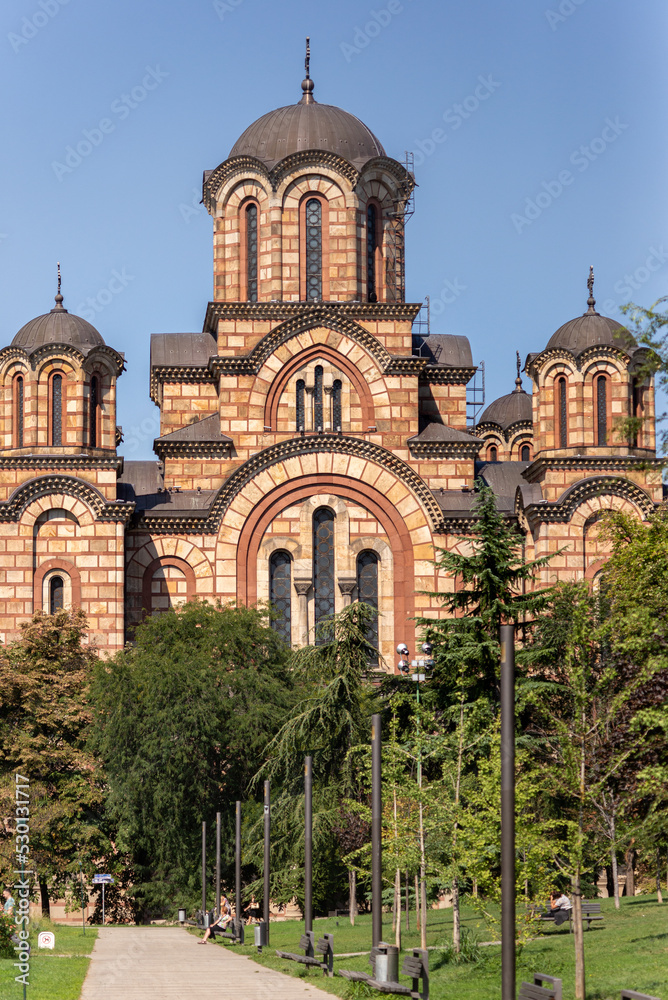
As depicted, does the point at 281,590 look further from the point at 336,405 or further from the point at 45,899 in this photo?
the point at 45,899

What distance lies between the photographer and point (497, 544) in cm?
3159

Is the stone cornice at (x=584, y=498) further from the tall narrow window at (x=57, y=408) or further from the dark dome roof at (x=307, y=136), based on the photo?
the tall narrow window at (x=57, y=408)

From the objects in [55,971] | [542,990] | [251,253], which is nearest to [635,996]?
[542,990]

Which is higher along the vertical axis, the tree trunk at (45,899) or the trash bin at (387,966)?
the trash bin at (387,966)

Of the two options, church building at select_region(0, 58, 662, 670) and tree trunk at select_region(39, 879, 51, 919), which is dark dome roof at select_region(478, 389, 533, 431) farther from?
tree trunk at select_region(39, 879, 51, 919)

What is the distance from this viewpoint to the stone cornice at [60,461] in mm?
44375

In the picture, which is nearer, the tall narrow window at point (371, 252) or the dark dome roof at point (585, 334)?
the dark dome roof at point (585, 334)

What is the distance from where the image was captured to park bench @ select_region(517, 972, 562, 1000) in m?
17.7

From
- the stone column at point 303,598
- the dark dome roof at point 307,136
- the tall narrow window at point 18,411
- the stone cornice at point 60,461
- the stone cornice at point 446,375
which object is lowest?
the stone column at point 303,598

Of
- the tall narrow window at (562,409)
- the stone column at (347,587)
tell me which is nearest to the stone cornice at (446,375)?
the tall narrow window at (562,409)

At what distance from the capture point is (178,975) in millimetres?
23281

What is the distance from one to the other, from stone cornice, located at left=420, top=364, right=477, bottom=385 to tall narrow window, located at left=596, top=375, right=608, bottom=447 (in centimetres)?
393

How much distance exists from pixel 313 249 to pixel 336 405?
14.7 feet

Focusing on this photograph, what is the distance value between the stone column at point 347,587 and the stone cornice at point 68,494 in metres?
5.64
